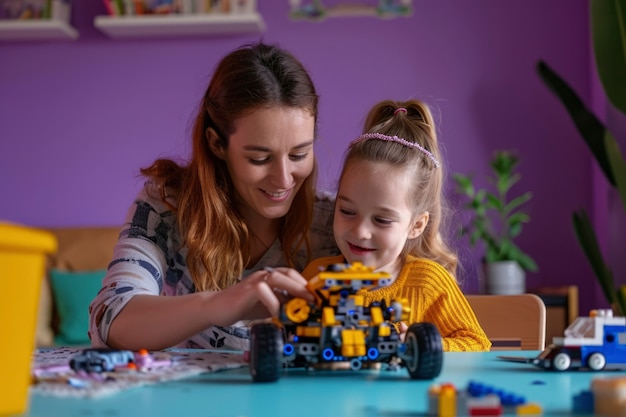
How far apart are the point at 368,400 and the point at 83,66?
3.69 m

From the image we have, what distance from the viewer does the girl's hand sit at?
1040 millimetres

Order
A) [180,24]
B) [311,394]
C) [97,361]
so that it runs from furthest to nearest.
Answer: [180,24]
[97,361]
[311,394]

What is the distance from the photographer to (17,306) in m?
0.74

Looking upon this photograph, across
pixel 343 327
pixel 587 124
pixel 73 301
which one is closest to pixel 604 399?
pixel 343 327

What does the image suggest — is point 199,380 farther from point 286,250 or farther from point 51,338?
point 51,338

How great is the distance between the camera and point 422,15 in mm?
4066

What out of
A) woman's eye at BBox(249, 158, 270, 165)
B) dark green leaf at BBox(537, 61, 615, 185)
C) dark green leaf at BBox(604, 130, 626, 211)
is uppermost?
dark green leaf at BBox(537, 61, 615, 185)

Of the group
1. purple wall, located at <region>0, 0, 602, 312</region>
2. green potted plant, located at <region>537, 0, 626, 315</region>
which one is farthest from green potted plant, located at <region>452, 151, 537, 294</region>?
green potted plant, located at <region>537, 0, 626, 315</region>

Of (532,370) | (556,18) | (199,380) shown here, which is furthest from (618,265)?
(199,380)

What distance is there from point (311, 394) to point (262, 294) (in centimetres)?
21

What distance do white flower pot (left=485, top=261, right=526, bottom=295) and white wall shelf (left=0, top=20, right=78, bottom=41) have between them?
7.73 ft

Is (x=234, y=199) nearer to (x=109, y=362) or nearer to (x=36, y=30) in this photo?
(x=109, y=362)

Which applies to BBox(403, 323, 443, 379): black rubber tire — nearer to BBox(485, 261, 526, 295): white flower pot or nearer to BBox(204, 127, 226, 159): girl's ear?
BBox(204, 127, 226, 159): girl's ear

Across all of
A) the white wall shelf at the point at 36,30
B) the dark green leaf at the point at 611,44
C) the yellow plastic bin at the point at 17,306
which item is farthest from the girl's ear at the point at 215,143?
the white wall shelf at the point at 36,30
